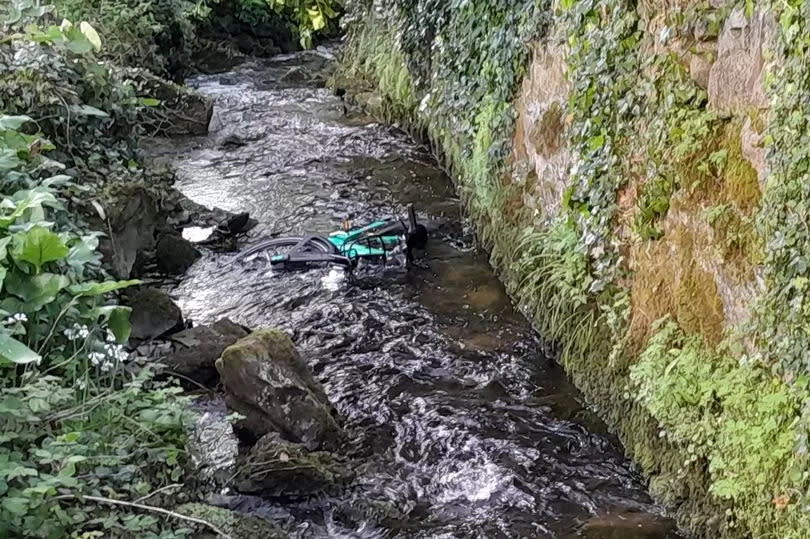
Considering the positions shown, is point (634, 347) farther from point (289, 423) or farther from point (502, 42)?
point (502, 42)

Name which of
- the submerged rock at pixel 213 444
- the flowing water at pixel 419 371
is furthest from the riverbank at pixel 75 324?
the flowing water at pixel 419 371

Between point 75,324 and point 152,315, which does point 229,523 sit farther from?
point 152,315

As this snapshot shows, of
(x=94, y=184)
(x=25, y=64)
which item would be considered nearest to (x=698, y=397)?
(x=94, y=184)

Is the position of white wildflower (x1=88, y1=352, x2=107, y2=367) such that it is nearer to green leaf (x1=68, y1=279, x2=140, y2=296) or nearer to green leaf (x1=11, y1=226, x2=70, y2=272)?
Answer: green leaf (x1=68, y1=279, x2=140, y2=296)

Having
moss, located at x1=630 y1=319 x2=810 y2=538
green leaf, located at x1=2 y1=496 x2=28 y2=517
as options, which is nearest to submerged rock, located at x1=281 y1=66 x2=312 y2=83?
moss, located at x1=630 y1=319 x2=810 y2=538

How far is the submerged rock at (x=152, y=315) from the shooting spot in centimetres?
651

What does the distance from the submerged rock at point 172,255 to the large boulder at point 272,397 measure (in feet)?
9.01

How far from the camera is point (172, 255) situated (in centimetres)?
810

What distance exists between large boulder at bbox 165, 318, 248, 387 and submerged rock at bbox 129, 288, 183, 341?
17 centimetres

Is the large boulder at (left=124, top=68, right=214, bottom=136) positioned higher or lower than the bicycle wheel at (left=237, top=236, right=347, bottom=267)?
higher

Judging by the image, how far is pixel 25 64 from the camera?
20.8 feet

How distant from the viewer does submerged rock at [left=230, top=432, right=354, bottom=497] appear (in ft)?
16.3

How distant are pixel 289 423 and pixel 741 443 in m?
2.69

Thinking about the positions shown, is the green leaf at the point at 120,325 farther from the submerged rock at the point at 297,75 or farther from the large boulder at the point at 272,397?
the submerged rock at the point at 297,75
